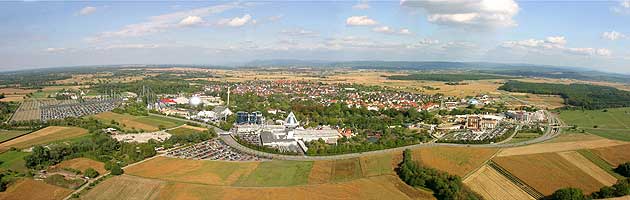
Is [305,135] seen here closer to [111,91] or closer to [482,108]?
[482,108]

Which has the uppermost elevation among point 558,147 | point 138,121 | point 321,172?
point 558,147

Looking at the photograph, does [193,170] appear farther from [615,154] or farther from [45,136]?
[615,154]

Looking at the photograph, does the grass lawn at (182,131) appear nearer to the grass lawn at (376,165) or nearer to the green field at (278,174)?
the green field at (278,174)

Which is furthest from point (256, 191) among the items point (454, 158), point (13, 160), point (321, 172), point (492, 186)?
point (13, 160)

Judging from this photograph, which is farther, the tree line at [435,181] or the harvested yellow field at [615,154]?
the harvested yellow field at [615,154]

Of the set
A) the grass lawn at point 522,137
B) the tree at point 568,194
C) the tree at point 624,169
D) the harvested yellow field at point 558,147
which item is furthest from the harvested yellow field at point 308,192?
the grass lawn at point 522,137

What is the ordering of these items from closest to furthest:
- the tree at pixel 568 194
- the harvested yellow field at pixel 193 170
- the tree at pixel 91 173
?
the tree at pixel 568 194
the harvested yellow field at pixel 193 170
the tree at pixel 91 173

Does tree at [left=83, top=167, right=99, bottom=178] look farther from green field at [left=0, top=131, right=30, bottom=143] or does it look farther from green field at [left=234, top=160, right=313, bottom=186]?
green field at [left=0, top=131, right=30, bottom=143]
